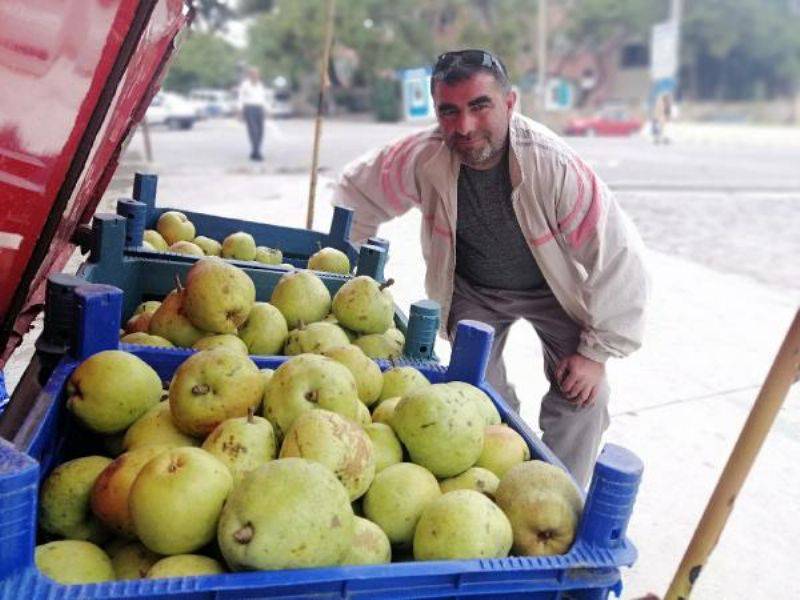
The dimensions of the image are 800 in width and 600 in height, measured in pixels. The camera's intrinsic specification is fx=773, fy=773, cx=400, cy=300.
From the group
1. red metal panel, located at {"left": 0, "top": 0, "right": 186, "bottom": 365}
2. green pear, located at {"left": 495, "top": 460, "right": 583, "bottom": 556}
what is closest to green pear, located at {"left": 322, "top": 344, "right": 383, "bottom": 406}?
green pear, located at {"left": 495, "top": 460, "right": 583, "bottom": 556}

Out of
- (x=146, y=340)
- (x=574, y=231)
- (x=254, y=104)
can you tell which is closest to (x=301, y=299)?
(x=146, y=340)

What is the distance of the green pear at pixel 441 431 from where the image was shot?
1.62 m

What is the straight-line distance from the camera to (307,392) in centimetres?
163

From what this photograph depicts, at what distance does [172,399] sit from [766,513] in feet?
9.37

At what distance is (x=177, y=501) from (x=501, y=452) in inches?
28.3

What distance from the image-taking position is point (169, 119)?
98.0 ft

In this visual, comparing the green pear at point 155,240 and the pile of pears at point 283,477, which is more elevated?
the green pear at point 155,240

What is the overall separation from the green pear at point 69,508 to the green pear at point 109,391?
175 millimetres

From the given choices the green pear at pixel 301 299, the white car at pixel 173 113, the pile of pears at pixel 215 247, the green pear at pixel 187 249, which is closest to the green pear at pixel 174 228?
the pile of pears at pixel 215 247

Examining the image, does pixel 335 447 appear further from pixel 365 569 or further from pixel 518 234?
pixel 518 234

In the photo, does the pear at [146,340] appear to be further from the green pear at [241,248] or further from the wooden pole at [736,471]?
the wooden pole at [736,471]

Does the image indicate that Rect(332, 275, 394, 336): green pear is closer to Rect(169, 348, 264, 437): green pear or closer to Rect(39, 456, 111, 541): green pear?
Rect(169, 348, 264, 437): green pear

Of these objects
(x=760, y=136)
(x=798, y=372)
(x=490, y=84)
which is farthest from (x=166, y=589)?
(x=760, y=136)

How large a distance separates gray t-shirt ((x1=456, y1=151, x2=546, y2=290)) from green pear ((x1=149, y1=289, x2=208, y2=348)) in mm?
1134
